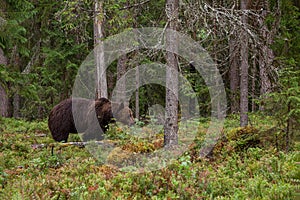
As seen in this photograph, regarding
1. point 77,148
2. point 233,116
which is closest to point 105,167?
point 77,148

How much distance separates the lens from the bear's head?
15.9 metres

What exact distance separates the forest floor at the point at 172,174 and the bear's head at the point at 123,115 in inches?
148

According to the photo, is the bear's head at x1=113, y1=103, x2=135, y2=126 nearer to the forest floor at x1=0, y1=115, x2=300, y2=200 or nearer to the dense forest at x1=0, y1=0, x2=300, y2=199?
the dense forest at x1=0, y1=0, x2=300, y2=199

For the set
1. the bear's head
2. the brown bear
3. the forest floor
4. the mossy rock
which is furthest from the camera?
the bear's head

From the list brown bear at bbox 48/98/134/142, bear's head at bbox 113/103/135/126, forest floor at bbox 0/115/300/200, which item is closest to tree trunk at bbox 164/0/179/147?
forest floor at bbox 0/115/300/200

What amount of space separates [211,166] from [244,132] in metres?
2.78

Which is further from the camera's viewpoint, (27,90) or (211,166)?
(27,90)

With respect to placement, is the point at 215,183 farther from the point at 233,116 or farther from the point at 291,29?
the point at 233,116

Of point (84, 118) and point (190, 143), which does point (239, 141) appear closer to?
point (190, 143)

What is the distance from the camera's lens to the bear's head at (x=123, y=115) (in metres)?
15.9

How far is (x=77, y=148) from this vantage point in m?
12.8

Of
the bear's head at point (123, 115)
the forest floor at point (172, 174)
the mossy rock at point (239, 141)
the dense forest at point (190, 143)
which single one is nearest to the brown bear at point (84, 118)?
the bear's head at point (123, 115)

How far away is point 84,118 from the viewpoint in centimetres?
1565

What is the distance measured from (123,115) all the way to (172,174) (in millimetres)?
8364
